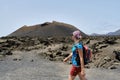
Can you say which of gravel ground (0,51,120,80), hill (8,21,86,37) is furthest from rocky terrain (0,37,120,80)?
hill (8,21,86,37)

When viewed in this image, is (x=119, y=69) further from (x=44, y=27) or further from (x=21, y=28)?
(x=21, y=28)

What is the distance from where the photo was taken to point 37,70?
18438 millimetres

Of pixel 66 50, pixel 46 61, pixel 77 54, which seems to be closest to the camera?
pixel 77 54

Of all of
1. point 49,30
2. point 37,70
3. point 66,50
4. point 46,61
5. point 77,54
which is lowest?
point 37,70

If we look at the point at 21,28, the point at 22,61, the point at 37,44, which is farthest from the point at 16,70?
the point at 21,28

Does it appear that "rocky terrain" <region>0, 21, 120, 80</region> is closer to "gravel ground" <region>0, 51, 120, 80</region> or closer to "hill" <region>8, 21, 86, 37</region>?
"gravel ground" <region>0, 51, 120, 80</region>

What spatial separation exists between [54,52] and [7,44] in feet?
21.0

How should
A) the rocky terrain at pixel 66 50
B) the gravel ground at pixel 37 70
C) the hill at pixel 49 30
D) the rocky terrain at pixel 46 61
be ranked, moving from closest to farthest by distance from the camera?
1. the gravel ground at pixel 37 70
2. the rocky terrain at pixel 46 61
3. the rocky terrain at pixel 66 50
4. the hill at pixel 49 30

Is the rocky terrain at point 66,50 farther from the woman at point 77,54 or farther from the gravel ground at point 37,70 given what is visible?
the woman at point 77,54

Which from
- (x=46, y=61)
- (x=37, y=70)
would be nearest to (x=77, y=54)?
(x=37, y=70)

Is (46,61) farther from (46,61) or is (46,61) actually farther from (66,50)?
(66,50)

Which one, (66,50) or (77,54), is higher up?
(77,54)

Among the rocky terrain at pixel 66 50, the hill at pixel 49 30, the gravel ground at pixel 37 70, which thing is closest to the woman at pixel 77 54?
the gravel ground at pixel 37 70

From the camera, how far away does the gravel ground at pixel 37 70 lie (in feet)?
53.0
